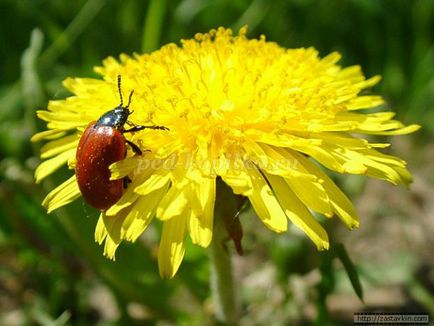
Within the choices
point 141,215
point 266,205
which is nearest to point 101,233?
point 141,215

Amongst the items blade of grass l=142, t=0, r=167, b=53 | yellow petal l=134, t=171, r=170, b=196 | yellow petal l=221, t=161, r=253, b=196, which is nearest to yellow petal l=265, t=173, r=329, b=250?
yellow petal l=221, t=161, r=253, b=196

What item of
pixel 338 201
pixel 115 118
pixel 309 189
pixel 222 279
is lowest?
pixel 222 279

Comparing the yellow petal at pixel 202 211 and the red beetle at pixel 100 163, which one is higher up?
the red beetle at pixel 100 163

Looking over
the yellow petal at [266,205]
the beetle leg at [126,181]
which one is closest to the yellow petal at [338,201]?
the yellow petal at [266,205]

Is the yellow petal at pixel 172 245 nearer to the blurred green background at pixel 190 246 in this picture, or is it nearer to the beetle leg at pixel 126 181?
the beetle leg at pixel 126 181

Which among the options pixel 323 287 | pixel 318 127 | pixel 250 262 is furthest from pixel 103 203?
pixel 250 262

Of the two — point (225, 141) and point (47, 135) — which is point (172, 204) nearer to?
point (225, 141)
